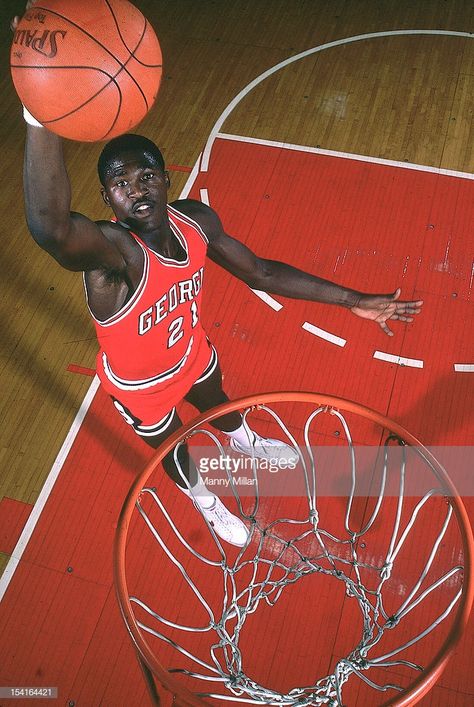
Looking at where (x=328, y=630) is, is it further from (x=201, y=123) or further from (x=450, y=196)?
(x=201, y=123)

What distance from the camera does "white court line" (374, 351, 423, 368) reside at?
16.4 feet

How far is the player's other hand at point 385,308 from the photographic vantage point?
11.6 feet

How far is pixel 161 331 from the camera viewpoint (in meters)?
3.34

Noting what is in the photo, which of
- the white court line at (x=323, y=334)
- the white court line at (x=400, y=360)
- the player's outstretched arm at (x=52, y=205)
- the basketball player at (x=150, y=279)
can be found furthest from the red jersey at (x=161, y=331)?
the white court line at (x=400, y=360)

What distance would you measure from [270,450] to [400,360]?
1263mm

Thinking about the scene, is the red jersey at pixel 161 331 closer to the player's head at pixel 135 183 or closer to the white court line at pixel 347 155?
the player's head at pixel 135 183

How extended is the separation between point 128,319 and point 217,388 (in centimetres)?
103

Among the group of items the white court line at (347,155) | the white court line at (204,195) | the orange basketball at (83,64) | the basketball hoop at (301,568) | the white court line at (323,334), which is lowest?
the basketball hoop at (301,568)

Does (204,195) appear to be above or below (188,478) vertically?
above

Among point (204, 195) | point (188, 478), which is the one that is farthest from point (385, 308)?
point (204, 195)

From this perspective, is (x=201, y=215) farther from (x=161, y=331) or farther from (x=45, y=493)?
(x=45, y=493)

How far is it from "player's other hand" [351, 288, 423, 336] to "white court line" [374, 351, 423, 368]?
4.72ft

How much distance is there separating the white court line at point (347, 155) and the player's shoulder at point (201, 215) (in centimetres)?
317

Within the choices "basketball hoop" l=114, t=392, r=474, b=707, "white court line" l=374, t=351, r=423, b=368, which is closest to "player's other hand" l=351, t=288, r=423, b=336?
"basketball hoop" l=114, t=392, r=474, b=707
